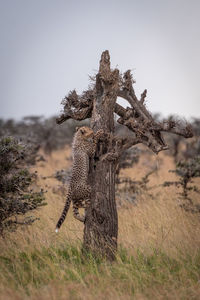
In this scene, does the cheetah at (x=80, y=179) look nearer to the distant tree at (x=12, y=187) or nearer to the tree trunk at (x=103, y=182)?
the tree trunk at (x=103, y=182)

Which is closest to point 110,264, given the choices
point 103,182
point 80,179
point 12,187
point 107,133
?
point 103,182

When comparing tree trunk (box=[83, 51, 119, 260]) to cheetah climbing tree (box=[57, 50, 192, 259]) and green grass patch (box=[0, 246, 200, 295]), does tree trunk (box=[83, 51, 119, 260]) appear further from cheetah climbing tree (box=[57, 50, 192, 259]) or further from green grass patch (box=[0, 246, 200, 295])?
green grass patch (box=[0, 246, 200, 295])

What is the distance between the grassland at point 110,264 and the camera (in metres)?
3.88

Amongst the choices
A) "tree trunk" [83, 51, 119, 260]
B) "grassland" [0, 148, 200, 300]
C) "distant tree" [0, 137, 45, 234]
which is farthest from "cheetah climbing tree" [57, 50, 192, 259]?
"distant tree" [0, 137, 45, 234]

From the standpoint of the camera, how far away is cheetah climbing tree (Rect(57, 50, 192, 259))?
504 cm

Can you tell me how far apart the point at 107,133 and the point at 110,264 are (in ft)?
6.16

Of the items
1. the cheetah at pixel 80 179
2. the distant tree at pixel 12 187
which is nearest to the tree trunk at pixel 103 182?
the cheetah at pixel 80 179

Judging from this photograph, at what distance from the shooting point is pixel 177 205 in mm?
8078

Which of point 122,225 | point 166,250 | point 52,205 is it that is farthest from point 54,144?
point 166,250

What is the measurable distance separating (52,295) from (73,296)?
0.31 m

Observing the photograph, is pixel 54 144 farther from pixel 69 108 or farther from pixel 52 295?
pixel 52 295

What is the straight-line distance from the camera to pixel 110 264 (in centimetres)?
477

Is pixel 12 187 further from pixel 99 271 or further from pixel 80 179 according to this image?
pixel 99 271

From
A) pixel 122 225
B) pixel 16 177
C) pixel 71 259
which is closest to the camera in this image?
pixel 71 259
